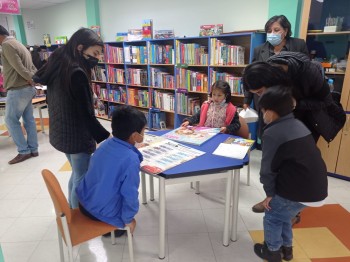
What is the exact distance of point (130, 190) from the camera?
1.35 meters

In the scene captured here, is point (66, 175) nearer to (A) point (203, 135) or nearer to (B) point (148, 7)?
(A) point (203, 135)

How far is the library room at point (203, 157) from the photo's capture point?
1389 millimetres

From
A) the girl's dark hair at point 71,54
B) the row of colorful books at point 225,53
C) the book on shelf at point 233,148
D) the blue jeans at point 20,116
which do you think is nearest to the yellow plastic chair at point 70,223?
the girl's dark hair at point 71,54

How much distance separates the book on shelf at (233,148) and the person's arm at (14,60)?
2539 millimetres

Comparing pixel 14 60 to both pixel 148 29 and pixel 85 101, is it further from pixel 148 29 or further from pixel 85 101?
pixel 148 29

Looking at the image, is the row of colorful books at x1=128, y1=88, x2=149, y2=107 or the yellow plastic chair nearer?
the yellow plastic chair

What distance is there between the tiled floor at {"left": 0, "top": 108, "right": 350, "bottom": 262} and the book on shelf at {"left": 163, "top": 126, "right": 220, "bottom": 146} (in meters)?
0.70

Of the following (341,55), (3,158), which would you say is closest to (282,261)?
(341,55)

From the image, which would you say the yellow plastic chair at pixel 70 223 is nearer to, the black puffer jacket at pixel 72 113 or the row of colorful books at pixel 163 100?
the black puffer jacket at pixel 72 113

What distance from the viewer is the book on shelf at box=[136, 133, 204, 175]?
5.05 feet

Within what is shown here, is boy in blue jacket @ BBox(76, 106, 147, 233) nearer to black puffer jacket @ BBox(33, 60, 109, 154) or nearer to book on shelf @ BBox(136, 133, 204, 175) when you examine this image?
book on shelf @ BBox(136, 133, 204, 175)

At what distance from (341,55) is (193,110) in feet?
6.75

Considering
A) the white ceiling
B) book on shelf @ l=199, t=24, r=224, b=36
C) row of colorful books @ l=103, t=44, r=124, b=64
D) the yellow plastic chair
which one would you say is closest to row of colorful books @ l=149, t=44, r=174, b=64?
book on shelf @ l=199, t=24, r=224, b=36

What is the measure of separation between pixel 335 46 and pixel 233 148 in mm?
2019
